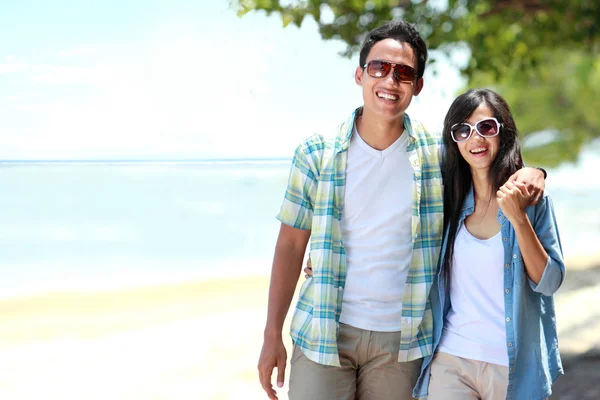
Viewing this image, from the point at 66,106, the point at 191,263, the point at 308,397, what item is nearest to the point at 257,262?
the point at 191,263

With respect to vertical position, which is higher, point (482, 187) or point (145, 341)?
point (482, 187)

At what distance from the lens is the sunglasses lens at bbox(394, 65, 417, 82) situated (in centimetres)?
238

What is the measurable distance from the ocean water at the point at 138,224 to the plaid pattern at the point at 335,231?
10.2m

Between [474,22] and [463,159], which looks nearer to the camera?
[463,159]

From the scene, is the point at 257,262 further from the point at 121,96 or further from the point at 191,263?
the point at 121,96

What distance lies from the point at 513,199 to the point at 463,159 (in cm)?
33

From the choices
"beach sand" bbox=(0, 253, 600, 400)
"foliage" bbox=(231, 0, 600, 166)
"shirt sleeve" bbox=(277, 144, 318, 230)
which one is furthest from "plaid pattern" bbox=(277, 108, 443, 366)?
"beach sand" bbox=(0, 253, 600, 400)

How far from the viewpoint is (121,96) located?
1783cm

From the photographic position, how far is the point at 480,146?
230cm

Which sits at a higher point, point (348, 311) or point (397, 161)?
point (397, 161)

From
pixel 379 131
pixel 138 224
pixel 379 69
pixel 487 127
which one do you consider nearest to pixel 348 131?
pixel 379 131

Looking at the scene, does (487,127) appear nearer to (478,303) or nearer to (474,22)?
(478,303)

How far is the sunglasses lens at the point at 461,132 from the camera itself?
2.31 metres

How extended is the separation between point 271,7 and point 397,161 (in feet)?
8.68
